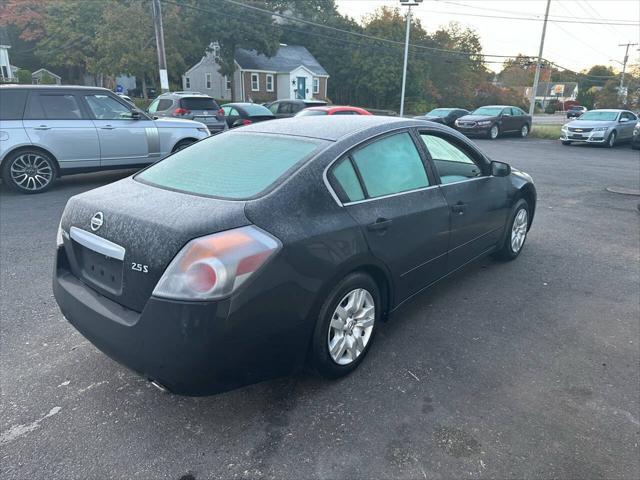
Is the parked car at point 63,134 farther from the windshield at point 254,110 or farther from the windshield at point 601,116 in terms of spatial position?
the windshield at point 601,116

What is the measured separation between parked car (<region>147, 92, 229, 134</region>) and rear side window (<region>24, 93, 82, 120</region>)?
532 cm

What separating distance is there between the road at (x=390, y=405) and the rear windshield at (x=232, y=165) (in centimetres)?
126

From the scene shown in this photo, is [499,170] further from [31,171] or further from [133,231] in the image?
[31,171]

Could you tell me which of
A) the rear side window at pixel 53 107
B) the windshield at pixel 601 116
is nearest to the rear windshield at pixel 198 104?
the rear side window at pixel 53 107

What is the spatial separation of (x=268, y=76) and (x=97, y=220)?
1908 inches

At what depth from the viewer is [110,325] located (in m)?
2.45

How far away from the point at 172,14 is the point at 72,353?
3870 centimetres

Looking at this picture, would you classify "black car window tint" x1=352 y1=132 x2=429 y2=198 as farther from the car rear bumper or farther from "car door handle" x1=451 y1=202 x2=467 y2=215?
the car rear bumper

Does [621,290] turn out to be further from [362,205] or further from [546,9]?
[546,9]

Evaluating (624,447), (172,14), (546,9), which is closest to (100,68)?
(172,14)

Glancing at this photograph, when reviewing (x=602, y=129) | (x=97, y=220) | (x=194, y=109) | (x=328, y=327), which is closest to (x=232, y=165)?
(x=97, y=220)

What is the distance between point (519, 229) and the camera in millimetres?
5266

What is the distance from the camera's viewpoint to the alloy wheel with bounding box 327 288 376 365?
2.88 metres

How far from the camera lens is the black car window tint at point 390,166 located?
10.3ft
